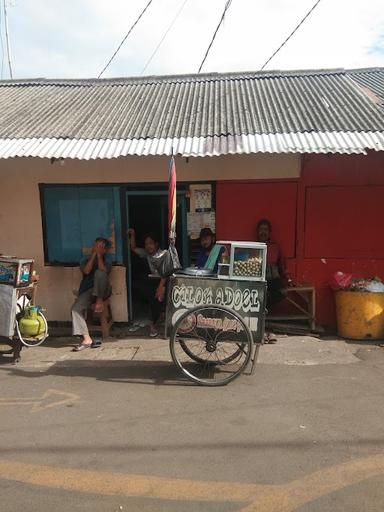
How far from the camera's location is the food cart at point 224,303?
14.0 ft

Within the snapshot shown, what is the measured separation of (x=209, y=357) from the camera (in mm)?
4766

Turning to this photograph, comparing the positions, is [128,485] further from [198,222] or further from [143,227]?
[143,227]

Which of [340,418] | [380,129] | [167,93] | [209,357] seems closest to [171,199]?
[209,357]

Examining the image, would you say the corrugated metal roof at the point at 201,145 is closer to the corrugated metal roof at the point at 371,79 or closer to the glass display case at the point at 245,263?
the glass display case at the point at 245,263

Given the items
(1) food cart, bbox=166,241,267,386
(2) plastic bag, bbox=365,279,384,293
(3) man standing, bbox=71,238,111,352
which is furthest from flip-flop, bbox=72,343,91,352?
(2) plastic bag, bbox=365,279,384,293

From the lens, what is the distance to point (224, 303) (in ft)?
14.1

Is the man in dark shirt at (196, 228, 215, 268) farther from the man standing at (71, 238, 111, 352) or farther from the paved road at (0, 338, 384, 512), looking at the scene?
the paved road at (0, 338, 384, 512)

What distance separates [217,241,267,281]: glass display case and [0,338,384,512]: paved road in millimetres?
1078

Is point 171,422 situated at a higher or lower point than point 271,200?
lower

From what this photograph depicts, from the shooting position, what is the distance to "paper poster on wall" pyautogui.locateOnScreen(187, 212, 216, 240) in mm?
6301

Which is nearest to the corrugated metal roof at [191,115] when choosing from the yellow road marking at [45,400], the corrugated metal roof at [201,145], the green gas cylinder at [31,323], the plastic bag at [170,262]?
the corrugated metal roof at [201,145]

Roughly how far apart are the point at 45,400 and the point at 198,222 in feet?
10.6

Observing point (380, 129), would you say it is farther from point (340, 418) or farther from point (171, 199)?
point (340, 418)

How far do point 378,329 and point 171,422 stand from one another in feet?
11.0
